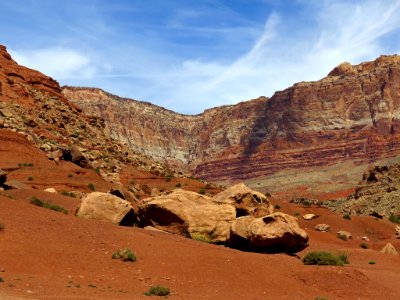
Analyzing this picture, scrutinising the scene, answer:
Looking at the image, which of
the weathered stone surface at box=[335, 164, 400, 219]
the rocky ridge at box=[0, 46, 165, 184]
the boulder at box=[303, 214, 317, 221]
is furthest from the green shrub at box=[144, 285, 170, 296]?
the weathered stone surface at box=[335, 164, 400, 219]

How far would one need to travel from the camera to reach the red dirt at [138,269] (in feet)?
48.9

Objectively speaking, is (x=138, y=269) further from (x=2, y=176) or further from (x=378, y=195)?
(x=378, y=195)

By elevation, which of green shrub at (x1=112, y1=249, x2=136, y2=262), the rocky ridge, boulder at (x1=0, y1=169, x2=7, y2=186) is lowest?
green shrub at (x1=112, y1=249, x2=136, y2=262)

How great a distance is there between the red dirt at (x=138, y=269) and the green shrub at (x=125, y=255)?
0.25 m

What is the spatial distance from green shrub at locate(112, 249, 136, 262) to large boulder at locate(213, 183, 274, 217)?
816 cm

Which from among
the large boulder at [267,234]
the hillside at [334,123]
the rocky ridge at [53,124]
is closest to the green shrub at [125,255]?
the large boulder at [267,234]

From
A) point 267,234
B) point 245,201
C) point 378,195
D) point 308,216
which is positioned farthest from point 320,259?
point 378,195

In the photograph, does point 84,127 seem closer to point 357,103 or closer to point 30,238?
point 30,238

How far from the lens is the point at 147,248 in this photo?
19250mm

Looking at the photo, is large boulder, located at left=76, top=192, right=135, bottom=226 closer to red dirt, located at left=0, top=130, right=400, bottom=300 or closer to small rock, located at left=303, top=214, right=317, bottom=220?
red dirt, located at left=0, top=130, right=400, bottom=300

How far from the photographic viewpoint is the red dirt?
1491cm

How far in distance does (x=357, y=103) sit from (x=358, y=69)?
58.0ft

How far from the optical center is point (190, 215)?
23.2 meters

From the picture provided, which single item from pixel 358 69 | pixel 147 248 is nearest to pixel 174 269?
pixel 147 248
